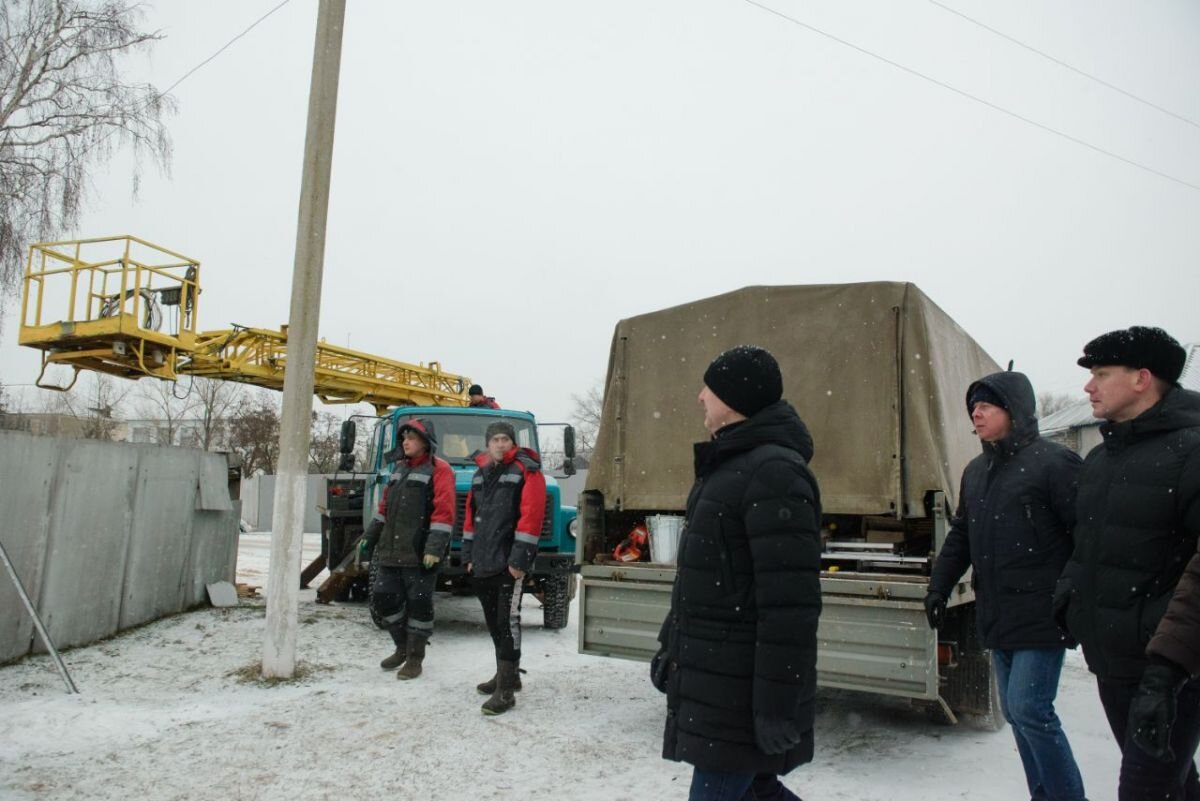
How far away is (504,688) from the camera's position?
544 cm

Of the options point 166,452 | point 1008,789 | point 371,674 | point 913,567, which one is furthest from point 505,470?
point 166,452

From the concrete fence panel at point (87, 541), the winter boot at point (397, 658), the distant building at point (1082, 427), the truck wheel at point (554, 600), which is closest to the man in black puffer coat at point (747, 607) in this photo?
the winter boot at point (397, 658)

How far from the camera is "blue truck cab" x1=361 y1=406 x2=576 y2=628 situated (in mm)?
8453

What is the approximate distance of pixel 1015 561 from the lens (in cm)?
330

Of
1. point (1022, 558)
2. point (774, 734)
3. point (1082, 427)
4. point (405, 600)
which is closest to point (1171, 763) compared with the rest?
point (1022, 558)

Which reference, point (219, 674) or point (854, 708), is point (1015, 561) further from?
point (219, 674)

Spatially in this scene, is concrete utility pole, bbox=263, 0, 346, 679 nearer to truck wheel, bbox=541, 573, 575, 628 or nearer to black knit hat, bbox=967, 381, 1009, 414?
truck wheel, bbox=541, 573, 575, 628

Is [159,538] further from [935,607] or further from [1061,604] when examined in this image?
[1061,604]

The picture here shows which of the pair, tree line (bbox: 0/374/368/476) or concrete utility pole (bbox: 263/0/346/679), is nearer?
concrete utility pole (bbox: 263/0/346/679)

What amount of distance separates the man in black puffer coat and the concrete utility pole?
14.9 ft

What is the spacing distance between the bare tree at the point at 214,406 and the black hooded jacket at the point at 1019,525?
35262 millimetres

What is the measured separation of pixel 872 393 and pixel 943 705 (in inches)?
70.9

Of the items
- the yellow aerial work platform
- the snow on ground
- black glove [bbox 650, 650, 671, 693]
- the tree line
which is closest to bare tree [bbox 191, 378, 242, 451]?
the tree line

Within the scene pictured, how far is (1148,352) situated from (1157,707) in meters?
1.16
